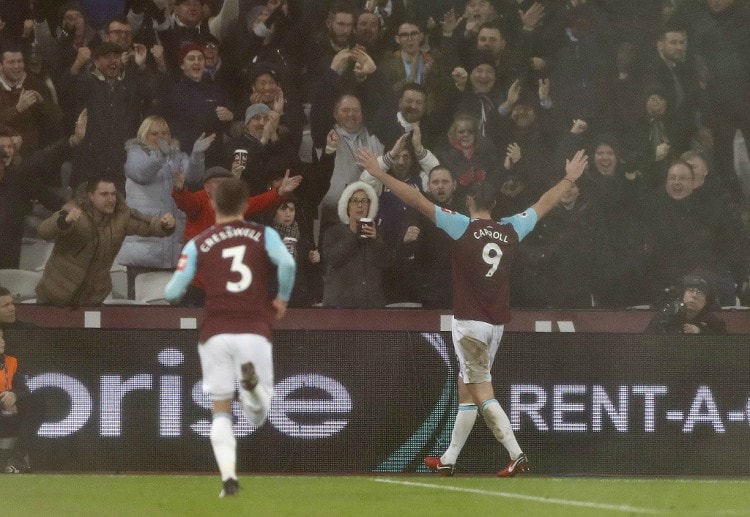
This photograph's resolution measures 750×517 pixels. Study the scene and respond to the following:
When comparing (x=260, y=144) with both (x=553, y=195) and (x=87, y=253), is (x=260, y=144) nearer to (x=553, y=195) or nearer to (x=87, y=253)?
(x=87, y=253)

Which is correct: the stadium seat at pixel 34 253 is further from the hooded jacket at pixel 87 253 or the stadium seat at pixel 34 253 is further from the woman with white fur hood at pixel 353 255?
the woman with white fur hood at pixel 353 255

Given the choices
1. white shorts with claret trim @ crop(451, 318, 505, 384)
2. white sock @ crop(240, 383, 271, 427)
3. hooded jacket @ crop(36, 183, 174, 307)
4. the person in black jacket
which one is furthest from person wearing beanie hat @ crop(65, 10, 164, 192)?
white sock @ crop(240, 383, 271, 427)

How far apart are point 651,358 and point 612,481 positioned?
1078 mm

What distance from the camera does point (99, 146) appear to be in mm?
11766

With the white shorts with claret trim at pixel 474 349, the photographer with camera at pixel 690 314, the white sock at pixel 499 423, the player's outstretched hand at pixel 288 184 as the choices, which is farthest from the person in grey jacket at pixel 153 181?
the photographer with camera at pixel 690 314

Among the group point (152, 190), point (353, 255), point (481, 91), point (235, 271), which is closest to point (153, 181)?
point (152, 190)

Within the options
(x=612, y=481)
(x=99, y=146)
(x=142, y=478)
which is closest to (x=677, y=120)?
(x=612, y=481)

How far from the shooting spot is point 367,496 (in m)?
8.12

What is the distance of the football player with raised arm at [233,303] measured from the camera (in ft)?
22.6

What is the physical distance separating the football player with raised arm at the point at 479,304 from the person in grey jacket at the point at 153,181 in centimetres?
299

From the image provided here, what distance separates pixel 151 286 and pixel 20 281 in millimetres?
1251

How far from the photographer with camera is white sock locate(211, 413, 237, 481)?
4.58 meters

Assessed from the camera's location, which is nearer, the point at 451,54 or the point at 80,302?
the point at 80,302

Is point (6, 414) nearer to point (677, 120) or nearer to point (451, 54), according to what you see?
point (451, 54)
